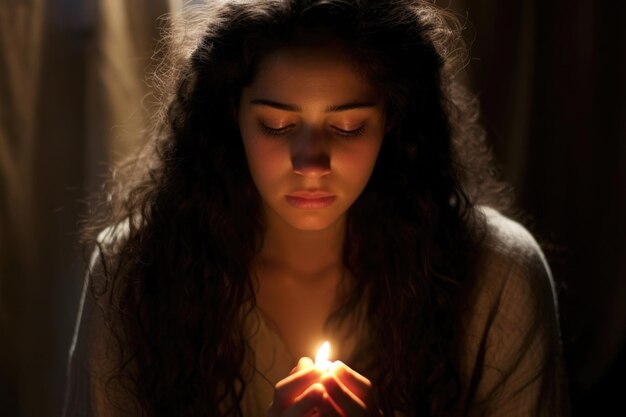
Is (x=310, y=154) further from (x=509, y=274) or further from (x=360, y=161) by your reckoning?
(x=509, y=274)

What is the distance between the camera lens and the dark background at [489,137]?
171cm

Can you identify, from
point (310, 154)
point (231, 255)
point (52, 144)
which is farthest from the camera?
point (52, 144)

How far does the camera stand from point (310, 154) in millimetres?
1174

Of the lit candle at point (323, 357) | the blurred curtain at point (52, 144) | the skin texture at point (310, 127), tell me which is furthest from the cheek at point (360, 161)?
the blurred curtain at point (52, 144)

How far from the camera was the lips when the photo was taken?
121cm

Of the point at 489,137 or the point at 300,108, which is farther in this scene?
the point at 489,137

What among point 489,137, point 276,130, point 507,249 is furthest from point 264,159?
point 489,137

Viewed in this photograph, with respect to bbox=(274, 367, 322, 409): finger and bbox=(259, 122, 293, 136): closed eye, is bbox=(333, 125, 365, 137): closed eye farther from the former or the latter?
bbox=(274, 367, 322, 409): finger

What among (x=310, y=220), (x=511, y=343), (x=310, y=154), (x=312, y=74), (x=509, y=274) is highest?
(x=312, y=74)

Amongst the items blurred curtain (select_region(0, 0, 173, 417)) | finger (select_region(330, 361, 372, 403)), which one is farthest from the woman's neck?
blurred curtain (select_region(0, 0, 173, 417))

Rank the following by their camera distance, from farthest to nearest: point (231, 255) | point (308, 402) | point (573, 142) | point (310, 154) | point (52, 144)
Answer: point (573, 142)
point (52, 144)
point (231, 255)
point (310, 154)
point (308, 402)

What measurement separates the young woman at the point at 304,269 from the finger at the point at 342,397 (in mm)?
289

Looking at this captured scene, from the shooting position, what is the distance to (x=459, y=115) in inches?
57.2

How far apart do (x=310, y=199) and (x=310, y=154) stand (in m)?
0.08
